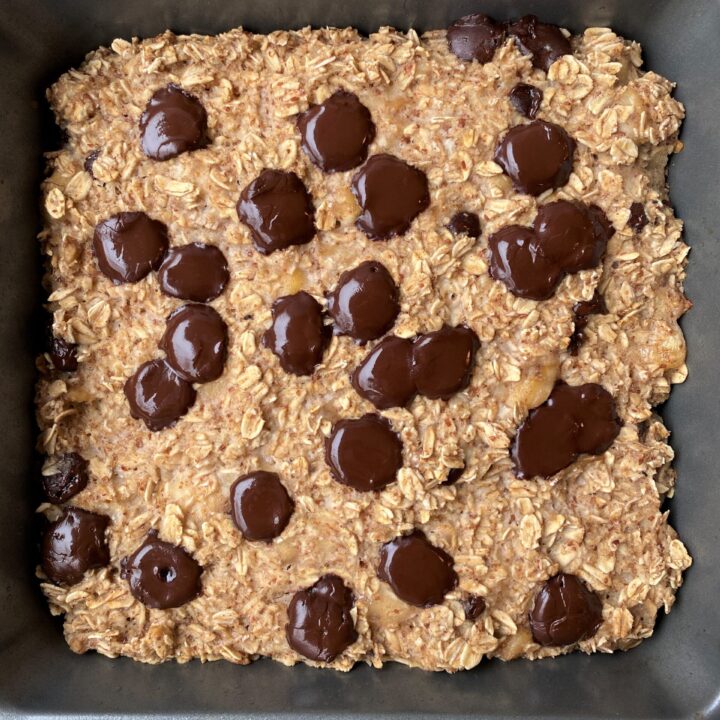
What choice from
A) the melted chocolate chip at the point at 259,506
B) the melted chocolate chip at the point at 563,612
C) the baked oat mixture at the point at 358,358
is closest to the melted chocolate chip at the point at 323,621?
the baked oat mixture at the point at 358,358

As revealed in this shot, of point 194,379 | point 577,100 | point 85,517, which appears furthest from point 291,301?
point 577,100

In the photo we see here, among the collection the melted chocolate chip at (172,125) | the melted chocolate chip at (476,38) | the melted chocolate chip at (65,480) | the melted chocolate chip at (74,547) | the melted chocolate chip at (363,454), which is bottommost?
the melted chocolate chip at (74,547)

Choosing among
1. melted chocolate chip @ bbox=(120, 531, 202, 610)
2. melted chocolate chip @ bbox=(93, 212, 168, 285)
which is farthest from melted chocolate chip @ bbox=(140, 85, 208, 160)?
melted chocolate chip @ bbox=(120, 531, 202, 610)

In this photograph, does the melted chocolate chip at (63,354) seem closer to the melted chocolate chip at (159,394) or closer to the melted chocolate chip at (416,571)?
the melted chocolate chip at (159,394)

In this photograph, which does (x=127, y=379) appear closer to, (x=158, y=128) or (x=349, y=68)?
(x=158, y=128)

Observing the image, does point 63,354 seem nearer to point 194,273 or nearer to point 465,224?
point 194,273

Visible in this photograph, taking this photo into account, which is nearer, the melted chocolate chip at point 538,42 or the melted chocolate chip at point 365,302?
the melted chocolate chip at point 365,302

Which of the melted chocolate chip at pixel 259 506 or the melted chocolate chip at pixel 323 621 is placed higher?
the melted chocolate chip at pixel 259 506

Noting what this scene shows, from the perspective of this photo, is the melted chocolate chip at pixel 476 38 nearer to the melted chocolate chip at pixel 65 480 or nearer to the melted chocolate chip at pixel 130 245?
the melted chocolate chip at pixel 130 245
